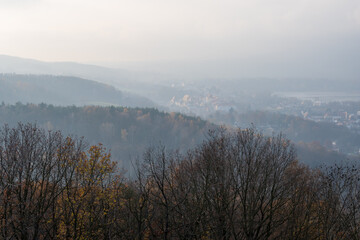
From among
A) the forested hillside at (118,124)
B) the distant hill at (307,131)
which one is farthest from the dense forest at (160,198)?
the distant hill at (307,131)

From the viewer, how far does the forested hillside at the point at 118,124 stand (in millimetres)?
101938

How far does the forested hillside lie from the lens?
4013 inches

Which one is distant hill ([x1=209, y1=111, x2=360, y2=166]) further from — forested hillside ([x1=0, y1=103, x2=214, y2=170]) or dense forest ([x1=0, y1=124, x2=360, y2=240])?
dense forest ([x1=0, y1=124, x2=360, y2=240])

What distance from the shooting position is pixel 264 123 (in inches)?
6845

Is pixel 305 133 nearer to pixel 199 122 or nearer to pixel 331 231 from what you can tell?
pixel 199 122

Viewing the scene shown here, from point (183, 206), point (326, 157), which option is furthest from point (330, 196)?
point (326, 157)

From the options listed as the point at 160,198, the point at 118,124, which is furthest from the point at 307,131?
the point at 160,198

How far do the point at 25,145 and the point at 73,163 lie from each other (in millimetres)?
2236

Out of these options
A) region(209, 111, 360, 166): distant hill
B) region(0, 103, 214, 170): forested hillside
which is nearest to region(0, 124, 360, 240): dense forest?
region(0, 103, 214, 170): forested hillside

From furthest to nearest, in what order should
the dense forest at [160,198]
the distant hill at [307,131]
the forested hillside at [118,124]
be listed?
the distant hill at [307,131] < the forested hillside at [118,124] < the dense forest at [160,198]

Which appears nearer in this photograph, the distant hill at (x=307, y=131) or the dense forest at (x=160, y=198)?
the dense forest at (x=160, y=198)

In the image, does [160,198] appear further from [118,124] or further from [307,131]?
[307,131]

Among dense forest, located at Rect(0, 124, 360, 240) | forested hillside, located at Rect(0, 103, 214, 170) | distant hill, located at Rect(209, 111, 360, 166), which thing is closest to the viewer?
dense forest, located at Rect(0, 124, 360, 240)

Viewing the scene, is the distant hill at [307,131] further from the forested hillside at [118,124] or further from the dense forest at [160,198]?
the dense forest at [160,198]
